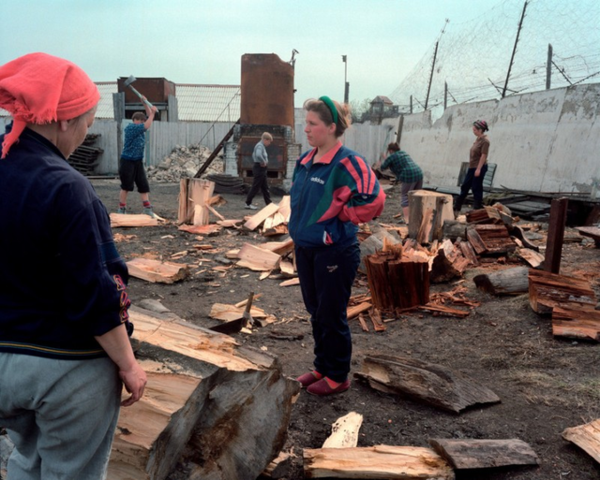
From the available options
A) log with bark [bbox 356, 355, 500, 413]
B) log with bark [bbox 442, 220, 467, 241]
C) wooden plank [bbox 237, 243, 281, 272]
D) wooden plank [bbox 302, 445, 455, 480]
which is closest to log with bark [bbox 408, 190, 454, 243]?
log with bark [bbox 442, 220, 467, 241]

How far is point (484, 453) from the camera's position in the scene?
2.65 m

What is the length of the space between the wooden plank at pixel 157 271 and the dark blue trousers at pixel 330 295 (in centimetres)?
346

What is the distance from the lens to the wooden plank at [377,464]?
255 cm

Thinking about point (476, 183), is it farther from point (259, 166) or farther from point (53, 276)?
point (53, 276)

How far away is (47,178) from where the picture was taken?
143 centimetres

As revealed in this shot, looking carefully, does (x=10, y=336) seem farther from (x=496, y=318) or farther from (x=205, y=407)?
(x=496, y=318)

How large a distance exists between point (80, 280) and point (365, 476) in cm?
180

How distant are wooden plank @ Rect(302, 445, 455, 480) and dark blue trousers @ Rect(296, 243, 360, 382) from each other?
877 millimetres

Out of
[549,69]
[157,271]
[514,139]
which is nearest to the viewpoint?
[157,271]

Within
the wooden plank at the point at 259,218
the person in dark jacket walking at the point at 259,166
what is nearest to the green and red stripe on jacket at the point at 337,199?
the wooden plank at the point at 259,218

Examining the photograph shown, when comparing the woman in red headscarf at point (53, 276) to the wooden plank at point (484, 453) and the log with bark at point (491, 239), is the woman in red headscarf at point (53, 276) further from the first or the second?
the log with bark at point (491, 239)

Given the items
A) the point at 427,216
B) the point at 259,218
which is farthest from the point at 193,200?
the point at 427,216

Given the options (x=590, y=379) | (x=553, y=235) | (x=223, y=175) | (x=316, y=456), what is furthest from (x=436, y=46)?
(x=316, y=456)

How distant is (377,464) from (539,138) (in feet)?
42.5
